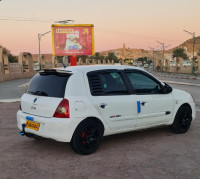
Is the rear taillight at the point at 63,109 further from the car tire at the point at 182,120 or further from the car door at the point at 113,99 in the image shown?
the car tire at the point at 182,120

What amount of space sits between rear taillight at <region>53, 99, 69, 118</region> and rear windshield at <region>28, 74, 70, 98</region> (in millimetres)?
133

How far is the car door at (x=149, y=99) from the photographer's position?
5.52m

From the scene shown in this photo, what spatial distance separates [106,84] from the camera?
17.0 ft

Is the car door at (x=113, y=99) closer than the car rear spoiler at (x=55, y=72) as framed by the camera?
No

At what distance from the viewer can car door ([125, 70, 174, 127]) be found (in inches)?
217

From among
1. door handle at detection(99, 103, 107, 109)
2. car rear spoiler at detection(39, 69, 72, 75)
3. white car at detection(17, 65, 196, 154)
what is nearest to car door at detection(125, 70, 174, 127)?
white car at detection(17, 65, 196, 154)

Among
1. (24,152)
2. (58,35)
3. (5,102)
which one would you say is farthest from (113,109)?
(58,35)

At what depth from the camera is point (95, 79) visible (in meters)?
5.06

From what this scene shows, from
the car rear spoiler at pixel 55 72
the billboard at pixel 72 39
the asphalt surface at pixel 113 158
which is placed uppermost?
the billboard at pixel 72 39

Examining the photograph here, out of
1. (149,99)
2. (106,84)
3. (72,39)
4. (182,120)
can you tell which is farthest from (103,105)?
(72,39)

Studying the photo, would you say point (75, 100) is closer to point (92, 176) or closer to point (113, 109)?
point (113, 109)

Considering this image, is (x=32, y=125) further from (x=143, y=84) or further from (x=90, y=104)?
(x=143, y=84)

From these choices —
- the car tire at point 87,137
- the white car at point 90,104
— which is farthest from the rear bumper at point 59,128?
the car tire at point 87,137

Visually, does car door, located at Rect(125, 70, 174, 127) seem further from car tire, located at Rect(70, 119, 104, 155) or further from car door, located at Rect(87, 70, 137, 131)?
car tire, located at Rect(70, 119, 104, 155)
